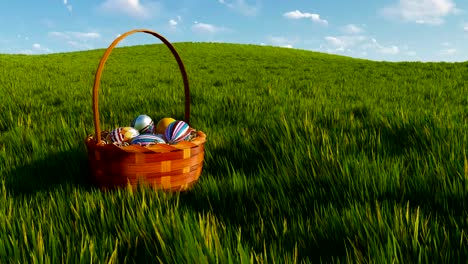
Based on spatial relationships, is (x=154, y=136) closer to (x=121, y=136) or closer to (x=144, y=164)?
(x=121, y=136)

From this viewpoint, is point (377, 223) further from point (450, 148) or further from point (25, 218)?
point (25, 218)

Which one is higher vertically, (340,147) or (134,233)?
(340,147)

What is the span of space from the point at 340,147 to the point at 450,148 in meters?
0.56

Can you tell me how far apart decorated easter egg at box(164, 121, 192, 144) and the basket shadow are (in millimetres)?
490

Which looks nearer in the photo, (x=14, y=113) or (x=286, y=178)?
(x=286, y=178)

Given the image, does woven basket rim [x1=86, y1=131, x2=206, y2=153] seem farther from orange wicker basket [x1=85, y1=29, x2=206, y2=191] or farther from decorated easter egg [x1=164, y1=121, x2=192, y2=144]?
decorated easter egg [x1=164, y1=121, x2=192, y2=144]

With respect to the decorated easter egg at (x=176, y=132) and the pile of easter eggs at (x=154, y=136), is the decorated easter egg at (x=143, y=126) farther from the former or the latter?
the decorated easter egg at (x=176, y=132)

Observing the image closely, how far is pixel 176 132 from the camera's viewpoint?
7.48ft

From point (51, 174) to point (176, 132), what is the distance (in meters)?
0.72

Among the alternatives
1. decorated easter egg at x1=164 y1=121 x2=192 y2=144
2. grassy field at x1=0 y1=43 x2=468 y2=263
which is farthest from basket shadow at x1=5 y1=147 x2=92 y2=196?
decorated easter egg at x1=164 y1=121 x2=192 y2=144

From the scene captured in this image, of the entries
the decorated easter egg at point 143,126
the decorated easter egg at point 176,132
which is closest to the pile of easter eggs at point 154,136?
the decorated easter egg at point 176,132

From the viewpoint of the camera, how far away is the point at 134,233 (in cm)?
137

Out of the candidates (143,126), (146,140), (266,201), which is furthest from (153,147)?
(143,126)

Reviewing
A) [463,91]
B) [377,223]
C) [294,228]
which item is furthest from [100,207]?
[463,91]
